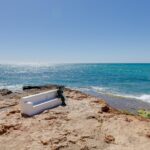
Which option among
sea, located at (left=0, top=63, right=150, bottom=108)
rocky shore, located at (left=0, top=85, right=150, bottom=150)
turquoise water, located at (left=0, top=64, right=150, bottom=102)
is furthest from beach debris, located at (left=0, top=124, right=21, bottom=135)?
turquoise water, located at (left=0, top=64, right=150, bottom=102)

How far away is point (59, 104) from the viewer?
10289 mm

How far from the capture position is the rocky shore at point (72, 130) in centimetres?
637

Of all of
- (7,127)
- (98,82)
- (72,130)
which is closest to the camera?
(72,130)

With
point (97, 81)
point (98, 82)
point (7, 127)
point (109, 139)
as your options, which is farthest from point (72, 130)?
point (97, 81)

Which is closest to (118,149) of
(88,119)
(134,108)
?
(88,119)

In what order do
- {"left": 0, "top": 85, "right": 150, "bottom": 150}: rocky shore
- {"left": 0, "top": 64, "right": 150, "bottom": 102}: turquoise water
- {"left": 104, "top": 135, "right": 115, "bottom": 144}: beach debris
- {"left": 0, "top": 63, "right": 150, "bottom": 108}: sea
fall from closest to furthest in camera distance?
{"left": 0, "top": 85, "right": 150, "bottom": 150}: rocky shore → {"left": 104, "top": 135, "right": 115, "bottom": 144}: beach debris → {"left": 0, "top": 63, "right": 150, "bottom": 108}: sea → {"left": 0, "top": 64, "right": 150, "bottom": 102}: turquoise water

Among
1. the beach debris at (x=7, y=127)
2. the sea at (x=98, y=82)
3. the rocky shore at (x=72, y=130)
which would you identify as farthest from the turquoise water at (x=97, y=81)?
the beach debris at (x=7, y=127)

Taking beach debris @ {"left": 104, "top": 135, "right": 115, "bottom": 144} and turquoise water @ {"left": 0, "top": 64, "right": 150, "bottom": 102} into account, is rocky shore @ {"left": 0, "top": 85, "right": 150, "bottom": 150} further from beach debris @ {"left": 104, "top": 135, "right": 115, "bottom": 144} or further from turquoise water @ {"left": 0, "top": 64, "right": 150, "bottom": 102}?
turquoise water @ {"left": 0, "top": 64, "right": 150, "bottom": 102}

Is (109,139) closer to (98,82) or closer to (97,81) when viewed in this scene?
(98,82)

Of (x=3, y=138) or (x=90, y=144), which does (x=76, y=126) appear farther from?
(x=3, y=138)

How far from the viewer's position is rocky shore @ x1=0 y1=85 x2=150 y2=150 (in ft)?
20.9

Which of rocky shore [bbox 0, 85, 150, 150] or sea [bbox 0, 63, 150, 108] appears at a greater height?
rocky shore [bbox 0, 85, 150, 150]

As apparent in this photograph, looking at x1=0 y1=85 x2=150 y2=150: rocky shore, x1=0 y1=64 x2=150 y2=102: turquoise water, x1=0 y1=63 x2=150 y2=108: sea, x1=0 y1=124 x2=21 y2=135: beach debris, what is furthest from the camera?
x1=0 y1=64 x2=150 y2=102: turquoise water

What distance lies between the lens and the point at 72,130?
23.6 feet
